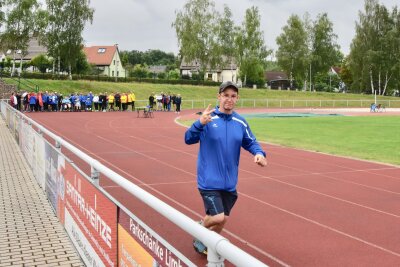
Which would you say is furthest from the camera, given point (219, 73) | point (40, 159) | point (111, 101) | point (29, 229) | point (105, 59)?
point (105, 59)

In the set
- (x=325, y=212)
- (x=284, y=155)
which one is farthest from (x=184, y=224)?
(x=284, y=155)

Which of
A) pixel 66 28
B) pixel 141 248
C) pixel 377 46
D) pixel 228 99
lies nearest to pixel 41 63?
pixel 66 28

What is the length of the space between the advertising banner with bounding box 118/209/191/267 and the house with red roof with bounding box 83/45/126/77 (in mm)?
94947

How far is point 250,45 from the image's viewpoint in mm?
76312

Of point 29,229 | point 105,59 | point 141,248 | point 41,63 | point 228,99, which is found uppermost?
point 105,59

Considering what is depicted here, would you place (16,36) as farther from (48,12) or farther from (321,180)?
→ (321,180)

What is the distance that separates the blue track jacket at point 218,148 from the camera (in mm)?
4523

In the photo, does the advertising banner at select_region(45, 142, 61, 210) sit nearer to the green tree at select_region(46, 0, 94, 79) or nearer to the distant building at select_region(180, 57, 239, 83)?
the green tree at select_region(46, 0, 94, 79)

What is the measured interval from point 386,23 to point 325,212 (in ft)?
251

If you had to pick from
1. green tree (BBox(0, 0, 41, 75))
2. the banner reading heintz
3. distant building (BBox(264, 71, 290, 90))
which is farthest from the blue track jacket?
distant building (BBox(264, 71, 290, 90))

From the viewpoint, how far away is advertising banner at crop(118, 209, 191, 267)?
276 cm

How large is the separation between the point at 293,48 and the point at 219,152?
253 ft

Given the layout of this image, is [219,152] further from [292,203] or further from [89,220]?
[292,203]

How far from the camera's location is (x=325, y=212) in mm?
7758
